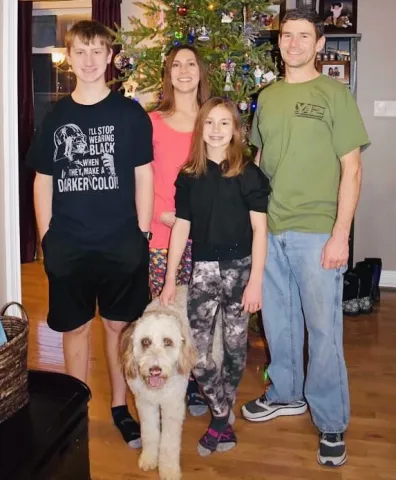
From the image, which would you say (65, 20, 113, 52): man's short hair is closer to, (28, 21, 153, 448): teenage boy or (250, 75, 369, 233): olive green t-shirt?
(28, 21, 153, 448): teenage boy

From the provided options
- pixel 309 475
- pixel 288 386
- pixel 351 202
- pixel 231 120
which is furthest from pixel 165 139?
pixel 309 475

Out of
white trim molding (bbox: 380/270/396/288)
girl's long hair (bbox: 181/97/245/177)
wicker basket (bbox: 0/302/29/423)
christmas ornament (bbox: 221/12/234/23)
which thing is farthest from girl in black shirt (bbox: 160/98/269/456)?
white trim molding (bbox: 380/270/396/288)

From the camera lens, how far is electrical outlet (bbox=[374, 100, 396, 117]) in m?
4.52

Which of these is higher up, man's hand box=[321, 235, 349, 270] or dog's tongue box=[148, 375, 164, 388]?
man's hand box=[321, 235, 349, 270]

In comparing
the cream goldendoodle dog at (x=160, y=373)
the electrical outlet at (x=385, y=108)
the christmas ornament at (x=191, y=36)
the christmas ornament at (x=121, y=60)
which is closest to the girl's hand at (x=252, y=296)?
the cream goldendoodle dog at (x=160, y=373)

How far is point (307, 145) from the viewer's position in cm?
208

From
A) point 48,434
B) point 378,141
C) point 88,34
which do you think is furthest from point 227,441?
point 378,141

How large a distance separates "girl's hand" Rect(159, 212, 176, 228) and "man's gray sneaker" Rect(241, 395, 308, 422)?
87cm

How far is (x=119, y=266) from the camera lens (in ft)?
6.72

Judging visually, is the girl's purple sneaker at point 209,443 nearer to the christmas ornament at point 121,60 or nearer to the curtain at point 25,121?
the christmas ornament at point 121,60

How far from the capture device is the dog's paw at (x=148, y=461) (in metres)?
2.14

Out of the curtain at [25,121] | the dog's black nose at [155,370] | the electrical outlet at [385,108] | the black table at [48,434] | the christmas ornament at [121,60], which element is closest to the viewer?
the black table at [48,434]

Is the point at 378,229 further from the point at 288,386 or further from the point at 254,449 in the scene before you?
the point at 254,449

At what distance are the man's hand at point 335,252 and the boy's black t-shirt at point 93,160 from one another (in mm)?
699
